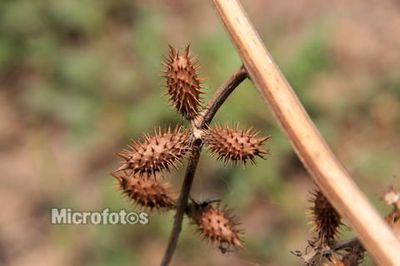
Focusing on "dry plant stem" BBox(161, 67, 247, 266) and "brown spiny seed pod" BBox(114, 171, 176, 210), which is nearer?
"dry plant stem" BBox(161, 67, 247, 266)

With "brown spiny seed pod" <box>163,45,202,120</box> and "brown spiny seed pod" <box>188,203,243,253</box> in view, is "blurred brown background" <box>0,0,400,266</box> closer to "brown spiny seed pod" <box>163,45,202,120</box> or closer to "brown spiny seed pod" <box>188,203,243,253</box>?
"brown spiny seed pod" <box>188,203,243,253</box>

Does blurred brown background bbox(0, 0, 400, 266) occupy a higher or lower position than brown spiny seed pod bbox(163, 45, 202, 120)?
higher

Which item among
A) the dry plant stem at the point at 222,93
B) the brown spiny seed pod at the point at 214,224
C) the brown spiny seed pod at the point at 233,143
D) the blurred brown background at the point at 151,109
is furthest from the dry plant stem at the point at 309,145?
the blurred brown background at the point at 151,109

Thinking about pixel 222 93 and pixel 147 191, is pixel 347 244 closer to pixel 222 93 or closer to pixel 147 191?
pixel 222 93

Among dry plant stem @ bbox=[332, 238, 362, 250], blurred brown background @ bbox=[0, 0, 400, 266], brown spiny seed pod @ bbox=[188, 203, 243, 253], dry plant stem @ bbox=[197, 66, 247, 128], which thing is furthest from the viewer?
blurred brown background @ bbox=[0, 0, 400, 266]

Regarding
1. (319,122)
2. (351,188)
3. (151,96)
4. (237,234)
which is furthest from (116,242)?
(351,188)

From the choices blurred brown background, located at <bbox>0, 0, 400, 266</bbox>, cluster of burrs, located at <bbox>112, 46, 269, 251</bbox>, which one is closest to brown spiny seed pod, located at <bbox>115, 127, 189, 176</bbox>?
cluster of burrs, located at <bbox>112, 46, 269, 251</bbox>

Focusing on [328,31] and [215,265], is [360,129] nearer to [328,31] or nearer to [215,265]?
[328,31]

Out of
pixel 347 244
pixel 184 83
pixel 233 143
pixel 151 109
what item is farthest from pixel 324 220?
pixel 151 109
